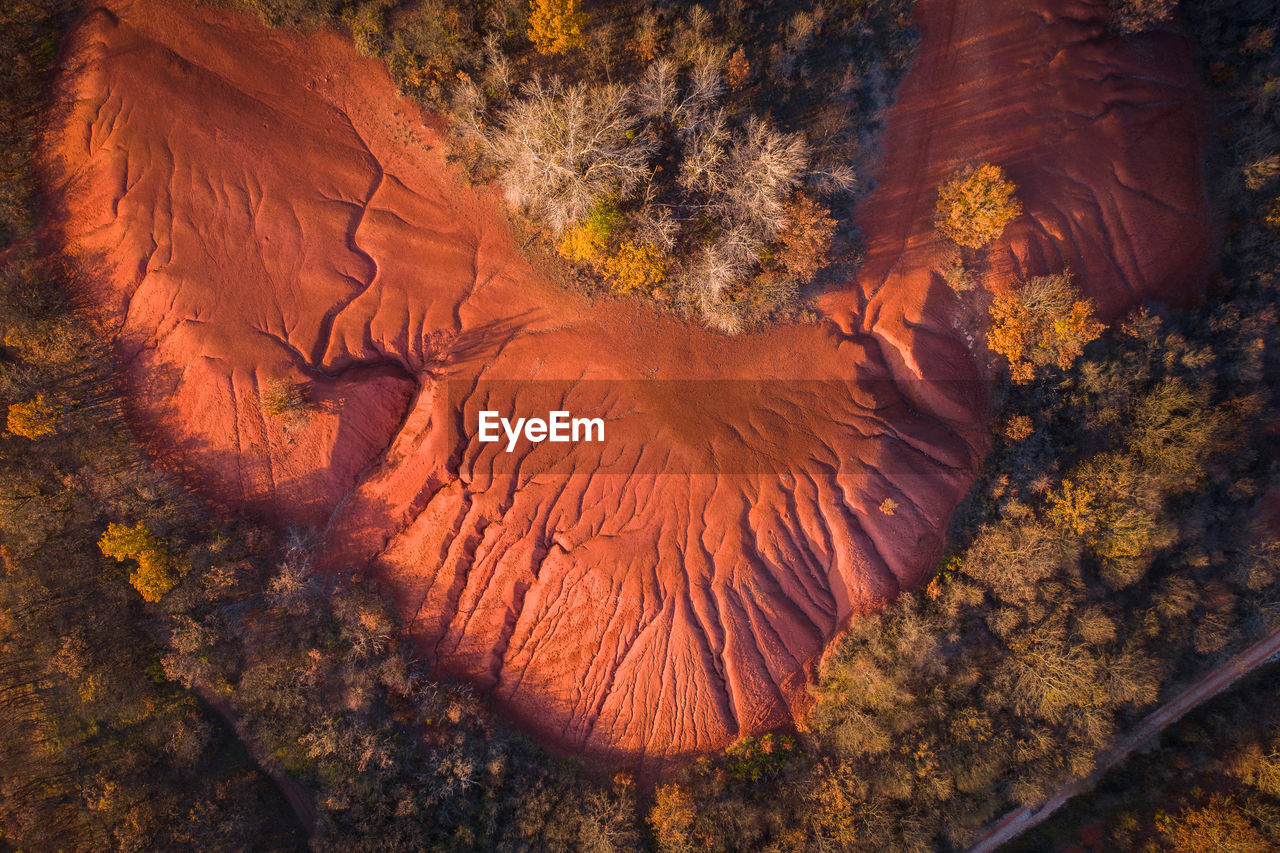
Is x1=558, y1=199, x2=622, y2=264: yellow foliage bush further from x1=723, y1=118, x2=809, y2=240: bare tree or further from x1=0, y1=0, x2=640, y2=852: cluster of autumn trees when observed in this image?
x1=0, y1=0, x2=640, y2=852: cluster of autumn trees

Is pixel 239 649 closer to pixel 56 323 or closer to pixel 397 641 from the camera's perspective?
pixel 397 641

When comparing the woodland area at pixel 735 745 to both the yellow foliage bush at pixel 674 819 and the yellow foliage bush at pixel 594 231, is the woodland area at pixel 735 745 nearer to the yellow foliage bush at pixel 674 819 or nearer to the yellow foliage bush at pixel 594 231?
the yellow foliage bush at pixel 674 819

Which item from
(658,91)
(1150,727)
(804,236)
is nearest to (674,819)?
(1150,727)

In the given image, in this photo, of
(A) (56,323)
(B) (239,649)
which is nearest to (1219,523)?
(B) (239,649)

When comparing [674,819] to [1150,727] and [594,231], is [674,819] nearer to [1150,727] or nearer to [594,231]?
[1150,727]

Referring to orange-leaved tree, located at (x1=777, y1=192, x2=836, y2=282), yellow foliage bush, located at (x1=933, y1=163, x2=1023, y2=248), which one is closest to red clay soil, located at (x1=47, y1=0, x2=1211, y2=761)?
yellow foliage bush, located at (x1=933, y1=163, x2=1023, y2=248)

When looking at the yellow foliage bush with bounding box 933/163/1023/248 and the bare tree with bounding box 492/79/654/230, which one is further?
the yellow foliage bush with bounding box 933/163/1023/248

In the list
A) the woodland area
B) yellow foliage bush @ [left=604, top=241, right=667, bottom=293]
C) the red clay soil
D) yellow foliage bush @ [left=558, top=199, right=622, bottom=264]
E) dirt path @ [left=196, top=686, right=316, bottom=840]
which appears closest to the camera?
yellow foliage bush @ [left=558, top=199, right=622, bottom=264]
